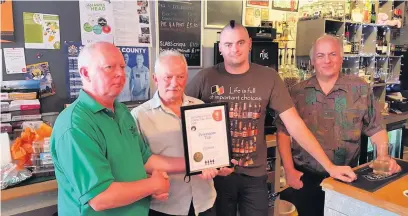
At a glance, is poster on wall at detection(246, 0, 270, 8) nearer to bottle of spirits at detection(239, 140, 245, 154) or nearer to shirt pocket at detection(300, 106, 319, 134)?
shirt pocket at detection(300, 106, 319, 134)

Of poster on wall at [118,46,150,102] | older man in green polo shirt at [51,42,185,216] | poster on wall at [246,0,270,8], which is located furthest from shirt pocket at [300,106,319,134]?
poster on wall at [246,0,270,8]

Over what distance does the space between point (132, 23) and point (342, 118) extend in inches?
70.8

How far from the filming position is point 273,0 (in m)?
3.75

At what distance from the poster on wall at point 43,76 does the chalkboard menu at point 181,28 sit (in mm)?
957

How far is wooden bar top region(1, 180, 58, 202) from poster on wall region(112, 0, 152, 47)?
4.16 ft

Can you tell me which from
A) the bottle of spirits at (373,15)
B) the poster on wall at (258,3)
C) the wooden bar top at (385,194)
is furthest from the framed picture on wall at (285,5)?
the wooden bar top at (385,194)

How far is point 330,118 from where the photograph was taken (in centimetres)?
222

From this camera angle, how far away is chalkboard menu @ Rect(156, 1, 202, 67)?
115 inches

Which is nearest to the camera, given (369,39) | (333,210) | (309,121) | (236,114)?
(333,210)

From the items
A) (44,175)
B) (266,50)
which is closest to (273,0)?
(266,50)

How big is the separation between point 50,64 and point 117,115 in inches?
46.5

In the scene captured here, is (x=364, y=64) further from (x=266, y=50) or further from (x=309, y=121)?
(x=309, y=121)

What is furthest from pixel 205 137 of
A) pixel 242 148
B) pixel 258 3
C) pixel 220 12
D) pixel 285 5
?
pixel 285 5

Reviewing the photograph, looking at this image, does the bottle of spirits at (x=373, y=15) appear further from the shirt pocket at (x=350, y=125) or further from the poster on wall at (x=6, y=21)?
the poster on wall at (x=6, y=21)
